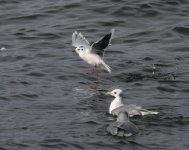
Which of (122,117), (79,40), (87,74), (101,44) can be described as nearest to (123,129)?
(122,117)

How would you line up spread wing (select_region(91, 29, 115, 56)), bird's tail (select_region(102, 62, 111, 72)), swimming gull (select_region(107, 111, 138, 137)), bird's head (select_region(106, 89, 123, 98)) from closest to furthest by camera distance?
swimming gull (select_region(107, 111, 138, 137)) → bird's head (select_region(106, 89, 123, 98)) → spread wing (select_region(91, 29, 115, 56)) → bird's tail (select_region(102, 62, 111, 72))

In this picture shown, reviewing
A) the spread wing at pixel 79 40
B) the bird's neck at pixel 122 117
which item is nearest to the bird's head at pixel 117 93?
the bird's neck at pixel 122 117

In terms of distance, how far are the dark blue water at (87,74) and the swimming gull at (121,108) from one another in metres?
0.14

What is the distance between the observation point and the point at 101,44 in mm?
16188

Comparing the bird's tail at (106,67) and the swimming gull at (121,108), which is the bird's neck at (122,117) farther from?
the bird's tail at (106,67)

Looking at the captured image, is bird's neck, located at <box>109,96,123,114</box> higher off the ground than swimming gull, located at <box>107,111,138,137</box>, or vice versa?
swimming gull, located at <box>107,111,138,137</box>

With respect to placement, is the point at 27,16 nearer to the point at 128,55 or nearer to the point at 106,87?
the point at 128,55

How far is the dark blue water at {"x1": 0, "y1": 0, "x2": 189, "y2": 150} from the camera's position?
1180 centimetres

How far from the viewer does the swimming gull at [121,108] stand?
12805mm

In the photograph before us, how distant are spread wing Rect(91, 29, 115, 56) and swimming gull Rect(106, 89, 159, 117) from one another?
2.19 metres

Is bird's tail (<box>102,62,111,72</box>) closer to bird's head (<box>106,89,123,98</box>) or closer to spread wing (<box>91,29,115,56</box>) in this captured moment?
spread wing (<box>91,29,115,56</box>)

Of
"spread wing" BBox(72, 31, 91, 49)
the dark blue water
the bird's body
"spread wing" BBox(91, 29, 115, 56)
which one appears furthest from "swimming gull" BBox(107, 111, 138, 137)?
"spread wing" BBox(72, 31, 91, 49)

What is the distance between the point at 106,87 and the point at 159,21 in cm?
642

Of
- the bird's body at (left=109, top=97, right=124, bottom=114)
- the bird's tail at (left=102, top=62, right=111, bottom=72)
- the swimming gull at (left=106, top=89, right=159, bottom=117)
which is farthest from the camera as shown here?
the bird's tail at (left=102, top=62, right=111, bottom=72)
